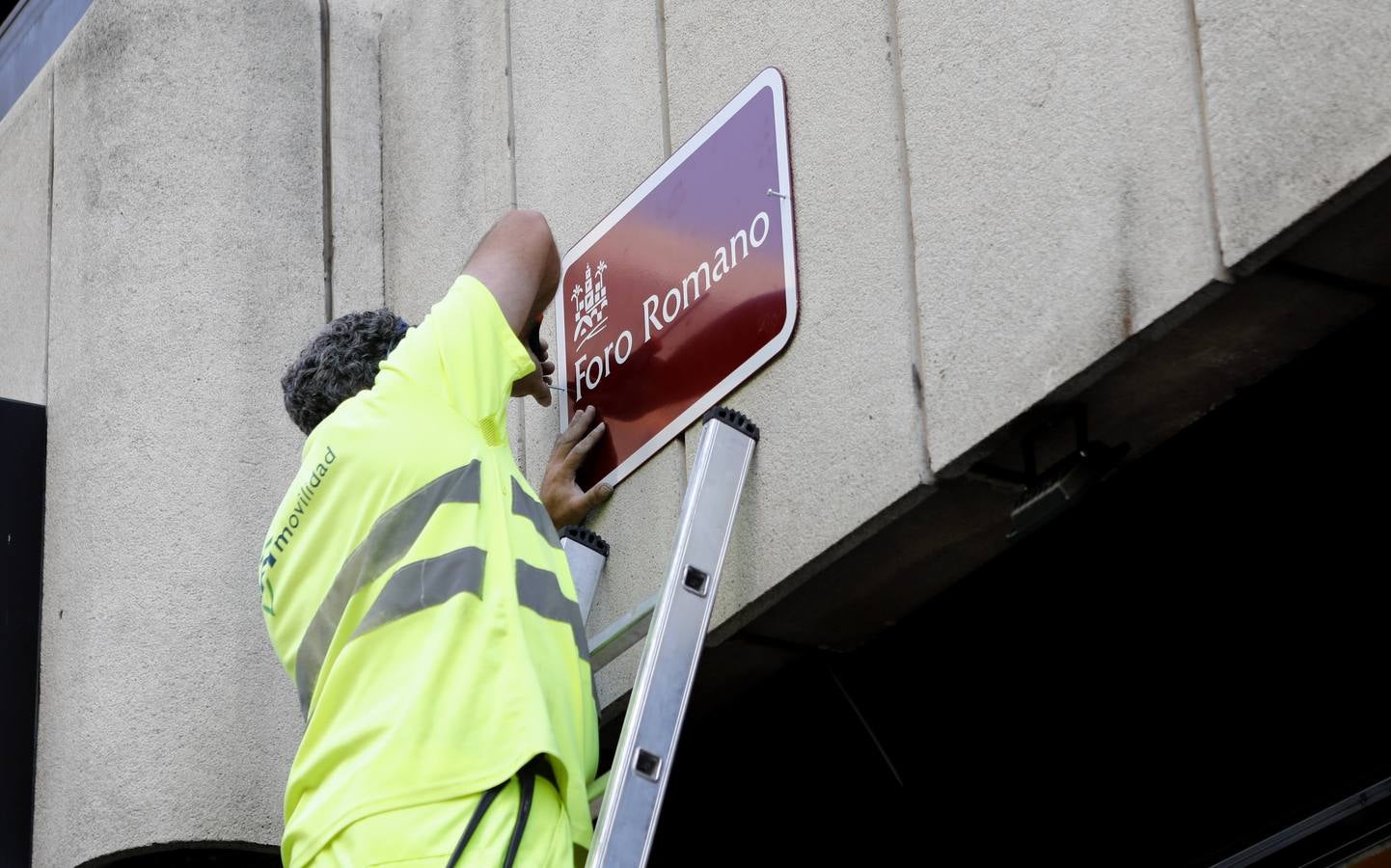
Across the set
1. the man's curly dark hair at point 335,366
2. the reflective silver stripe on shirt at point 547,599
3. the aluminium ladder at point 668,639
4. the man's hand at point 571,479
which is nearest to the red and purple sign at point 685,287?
the man's hand at point 571,479

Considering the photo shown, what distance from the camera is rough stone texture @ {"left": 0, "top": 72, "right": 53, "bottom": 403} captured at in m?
7.20

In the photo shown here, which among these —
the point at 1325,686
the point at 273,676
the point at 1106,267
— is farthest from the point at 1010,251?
the point at 273,676

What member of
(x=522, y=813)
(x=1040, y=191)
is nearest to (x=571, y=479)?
(x=522, y=813)

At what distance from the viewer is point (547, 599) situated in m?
4.57

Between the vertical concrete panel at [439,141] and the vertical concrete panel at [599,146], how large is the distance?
16 centimetres

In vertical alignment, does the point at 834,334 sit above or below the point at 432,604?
above

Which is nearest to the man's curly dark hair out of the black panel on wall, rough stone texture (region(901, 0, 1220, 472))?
rough stone texture (region(901, 0, 1220, 472))

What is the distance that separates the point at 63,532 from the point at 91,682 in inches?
23.7

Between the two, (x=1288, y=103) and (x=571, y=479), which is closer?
(x=1288, y=103)

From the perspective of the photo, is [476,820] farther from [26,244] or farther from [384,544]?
[26,244]

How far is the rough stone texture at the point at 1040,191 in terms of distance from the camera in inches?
157

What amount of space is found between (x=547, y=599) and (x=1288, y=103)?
1922 millimetres

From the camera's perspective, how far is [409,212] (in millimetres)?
6906

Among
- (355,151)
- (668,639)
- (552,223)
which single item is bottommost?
(668,639)
